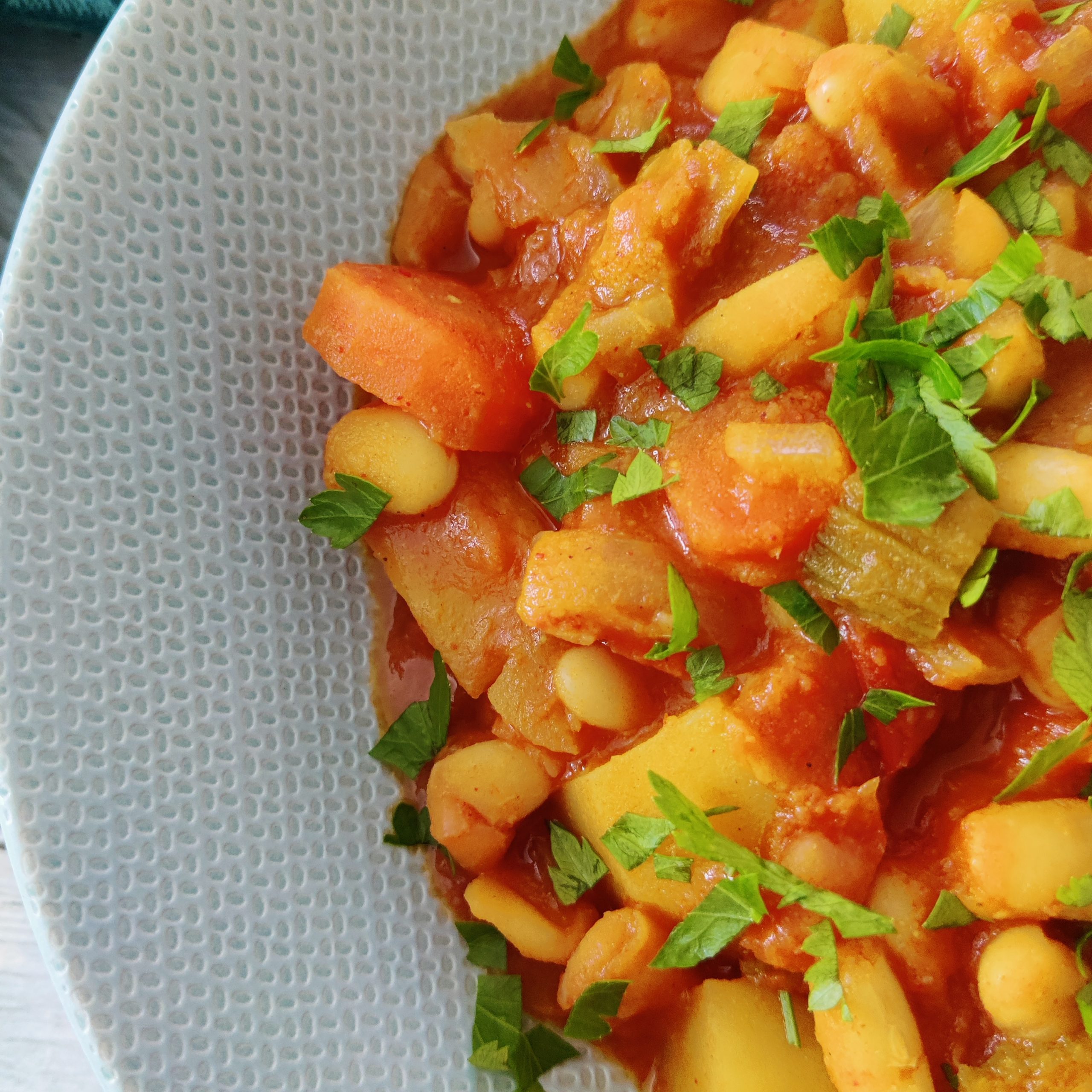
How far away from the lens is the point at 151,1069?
182cm

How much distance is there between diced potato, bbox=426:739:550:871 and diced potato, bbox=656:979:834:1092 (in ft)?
1.61

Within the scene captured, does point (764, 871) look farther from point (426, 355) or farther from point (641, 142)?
point (641, 142)

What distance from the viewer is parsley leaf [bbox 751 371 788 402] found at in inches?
77.8

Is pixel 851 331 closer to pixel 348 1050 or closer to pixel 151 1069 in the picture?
pixel 348 1050

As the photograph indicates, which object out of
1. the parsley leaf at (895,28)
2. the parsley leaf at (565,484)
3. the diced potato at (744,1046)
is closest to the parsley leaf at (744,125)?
the parsley leaf at (895,28)

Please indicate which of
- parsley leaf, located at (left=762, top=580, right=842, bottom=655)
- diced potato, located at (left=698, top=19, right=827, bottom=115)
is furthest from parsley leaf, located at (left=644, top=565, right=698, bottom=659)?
diced potato, located at (left=698, top=19, right=827, bottom=115)

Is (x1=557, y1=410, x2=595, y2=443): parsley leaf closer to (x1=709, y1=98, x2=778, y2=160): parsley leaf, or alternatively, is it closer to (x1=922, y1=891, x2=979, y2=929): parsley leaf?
(x1=709, y1=98, x2=778, y2=160): parsley leaf

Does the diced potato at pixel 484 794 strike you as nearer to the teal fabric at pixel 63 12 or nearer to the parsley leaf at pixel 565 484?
the parsley leaf at pixel 565 484

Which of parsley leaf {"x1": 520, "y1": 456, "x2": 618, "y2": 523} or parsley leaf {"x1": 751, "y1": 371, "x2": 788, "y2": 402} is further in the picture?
parsley leaf {"x1": 520, "y1": 456, "x2": 618, "y2": 523}

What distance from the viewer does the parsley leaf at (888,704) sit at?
1902 millimetres

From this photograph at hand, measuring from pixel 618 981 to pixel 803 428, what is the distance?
109cm

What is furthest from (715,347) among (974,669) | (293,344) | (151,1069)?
(151,1069)

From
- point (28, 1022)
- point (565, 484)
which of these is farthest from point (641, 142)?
point (28, 1022)

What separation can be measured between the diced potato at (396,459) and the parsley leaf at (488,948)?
88 centimetres
